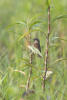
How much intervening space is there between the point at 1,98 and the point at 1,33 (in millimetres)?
2820

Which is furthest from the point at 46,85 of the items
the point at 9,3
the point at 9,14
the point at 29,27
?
the point at 9,3

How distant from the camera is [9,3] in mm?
6426

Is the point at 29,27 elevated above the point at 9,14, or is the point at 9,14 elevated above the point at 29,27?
the point at 29,27

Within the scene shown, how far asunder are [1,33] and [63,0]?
140cm

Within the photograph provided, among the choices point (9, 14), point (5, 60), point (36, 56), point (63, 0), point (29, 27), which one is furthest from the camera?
point (9, 14)

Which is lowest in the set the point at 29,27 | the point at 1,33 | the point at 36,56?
the point at 1,33

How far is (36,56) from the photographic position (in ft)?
6.63

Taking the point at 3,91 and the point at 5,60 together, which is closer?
the point at 3,91

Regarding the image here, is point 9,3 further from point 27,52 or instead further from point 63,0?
point 27,52

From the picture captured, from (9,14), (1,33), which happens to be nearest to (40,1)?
(9,14)

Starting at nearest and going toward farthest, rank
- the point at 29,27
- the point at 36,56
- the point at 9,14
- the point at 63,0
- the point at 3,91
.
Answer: the point at 3,91
the point at 29,27
the point at 36,56
the point at 63,0
the point at 9,14

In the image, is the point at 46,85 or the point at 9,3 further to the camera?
the point at 9,3

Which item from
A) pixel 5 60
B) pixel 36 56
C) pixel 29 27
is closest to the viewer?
pixel 29 27

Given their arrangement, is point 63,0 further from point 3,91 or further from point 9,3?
point 3,91
